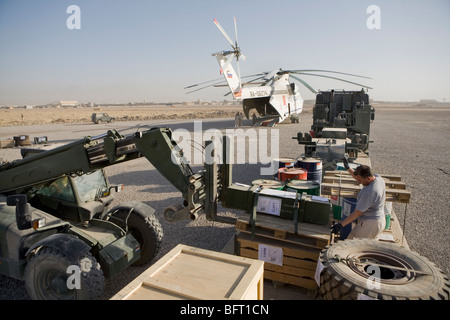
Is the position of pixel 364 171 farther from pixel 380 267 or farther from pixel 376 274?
pixel 376 274

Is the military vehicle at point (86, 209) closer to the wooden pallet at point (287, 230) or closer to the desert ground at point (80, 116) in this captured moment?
the wooden pallet at point (287, 230)

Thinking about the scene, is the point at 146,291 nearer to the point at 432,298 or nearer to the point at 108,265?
the point at 108,265

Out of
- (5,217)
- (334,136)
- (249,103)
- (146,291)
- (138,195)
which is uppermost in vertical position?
(249,103)

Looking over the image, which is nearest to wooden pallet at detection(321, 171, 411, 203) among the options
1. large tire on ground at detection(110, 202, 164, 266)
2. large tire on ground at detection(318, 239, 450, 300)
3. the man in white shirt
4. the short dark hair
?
the man in white shirt

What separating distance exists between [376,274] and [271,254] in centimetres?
161

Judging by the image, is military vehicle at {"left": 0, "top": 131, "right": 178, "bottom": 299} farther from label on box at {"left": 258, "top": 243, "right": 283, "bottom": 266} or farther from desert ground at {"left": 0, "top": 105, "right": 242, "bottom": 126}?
desert ground at {"left": 0, "top": 105, "right": 242, "bottom": 126}

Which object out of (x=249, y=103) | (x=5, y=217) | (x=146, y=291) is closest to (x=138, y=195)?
(x=5, y=217)

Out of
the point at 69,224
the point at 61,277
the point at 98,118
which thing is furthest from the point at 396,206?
the point at 98,118

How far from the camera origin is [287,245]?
4785mm

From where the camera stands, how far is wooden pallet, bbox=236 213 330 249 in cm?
458

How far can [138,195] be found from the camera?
1027 centimetres

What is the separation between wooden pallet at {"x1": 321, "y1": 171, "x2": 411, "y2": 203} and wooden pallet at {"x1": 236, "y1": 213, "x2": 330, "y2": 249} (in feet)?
3.64

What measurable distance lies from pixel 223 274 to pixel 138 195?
7676 mm

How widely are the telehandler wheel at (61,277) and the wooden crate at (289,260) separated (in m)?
2.35
